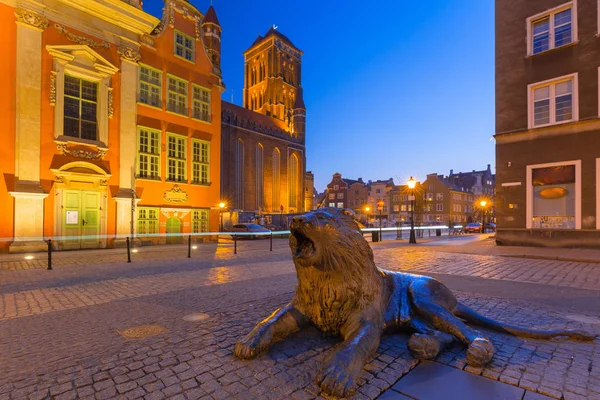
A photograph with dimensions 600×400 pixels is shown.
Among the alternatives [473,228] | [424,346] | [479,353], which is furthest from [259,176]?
[479,353]

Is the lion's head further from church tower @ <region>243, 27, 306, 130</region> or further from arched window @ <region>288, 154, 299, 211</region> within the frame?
church tower @ <region>243, 27, 306, 130</region>

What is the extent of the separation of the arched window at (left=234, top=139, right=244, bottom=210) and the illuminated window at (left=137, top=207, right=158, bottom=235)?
26666 mm

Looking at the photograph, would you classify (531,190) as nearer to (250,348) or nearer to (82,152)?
(250,348)

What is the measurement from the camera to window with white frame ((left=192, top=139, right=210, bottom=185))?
2247 centimetres

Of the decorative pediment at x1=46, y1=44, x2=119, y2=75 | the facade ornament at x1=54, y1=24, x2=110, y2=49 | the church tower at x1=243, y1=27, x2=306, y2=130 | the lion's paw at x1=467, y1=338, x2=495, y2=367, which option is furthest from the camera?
the church tower at x1=243, y1=27, x2=306, y2=130

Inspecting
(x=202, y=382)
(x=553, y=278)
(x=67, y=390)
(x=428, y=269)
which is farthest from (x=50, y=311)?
(x=553, y=278)

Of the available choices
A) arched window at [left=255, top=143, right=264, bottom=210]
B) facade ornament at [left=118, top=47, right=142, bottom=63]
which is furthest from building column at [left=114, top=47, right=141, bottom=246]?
arched window at [left=255, top=143, right=264, bottom=210]

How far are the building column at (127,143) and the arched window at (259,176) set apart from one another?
30.9m

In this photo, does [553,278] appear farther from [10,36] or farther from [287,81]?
[287,81]

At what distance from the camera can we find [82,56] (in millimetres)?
16922

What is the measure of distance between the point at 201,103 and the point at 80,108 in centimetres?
805

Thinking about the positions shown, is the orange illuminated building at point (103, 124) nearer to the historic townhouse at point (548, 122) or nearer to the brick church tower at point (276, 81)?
the historic townhouse at point (548, 122)

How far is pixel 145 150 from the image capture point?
1986 cm

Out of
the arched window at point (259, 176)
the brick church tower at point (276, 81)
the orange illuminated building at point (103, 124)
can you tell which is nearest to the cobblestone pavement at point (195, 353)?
the orange illuminated building at point (103, 124)
